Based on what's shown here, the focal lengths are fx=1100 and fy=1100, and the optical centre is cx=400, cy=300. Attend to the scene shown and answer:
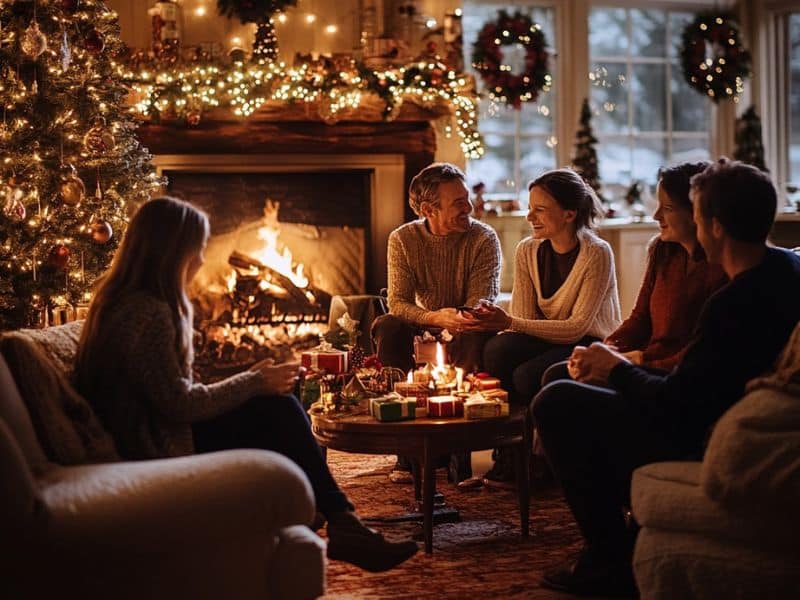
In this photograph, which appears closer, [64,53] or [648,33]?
[64,53]

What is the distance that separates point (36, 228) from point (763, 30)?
177 inches

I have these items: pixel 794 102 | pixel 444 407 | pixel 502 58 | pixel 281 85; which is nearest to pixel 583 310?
pixel 444 407

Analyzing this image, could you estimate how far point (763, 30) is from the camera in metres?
6.55

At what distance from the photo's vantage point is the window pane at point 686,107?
21.7 feet

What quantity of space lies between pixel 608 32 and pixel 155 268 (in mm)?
4706

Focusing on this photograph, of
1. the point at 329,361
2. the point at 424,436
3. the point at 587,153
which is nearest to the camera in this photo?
the point at 424,436

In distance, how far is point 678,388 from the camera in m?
2.27

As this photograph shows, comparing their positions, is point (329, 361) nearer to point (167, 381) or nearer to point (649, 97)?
point (167, 381)

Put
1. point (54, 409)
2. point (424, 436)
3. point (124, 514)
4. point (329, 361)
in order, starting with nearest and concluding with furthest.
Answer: point (124, 514) → point (54, 409) → point (424, 436) → point (329, 361)

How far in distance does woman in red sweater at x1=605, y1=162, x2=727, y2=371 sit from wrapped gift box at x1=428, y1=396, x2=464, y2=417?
0.55 m

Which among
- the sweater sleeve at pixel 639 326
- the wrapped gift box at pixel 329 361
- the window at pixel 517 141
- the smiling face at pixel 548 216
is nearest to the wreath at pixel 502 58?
the window at pixel 517 141

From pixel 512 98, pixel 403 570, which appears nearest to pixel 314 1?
pixel 512 98

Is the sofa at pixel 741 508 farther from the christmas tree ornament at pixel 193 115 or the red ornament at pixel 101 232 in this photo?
the christmas tree ornament at pixel 193 115

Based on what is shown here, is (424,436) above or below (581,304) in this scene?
below
